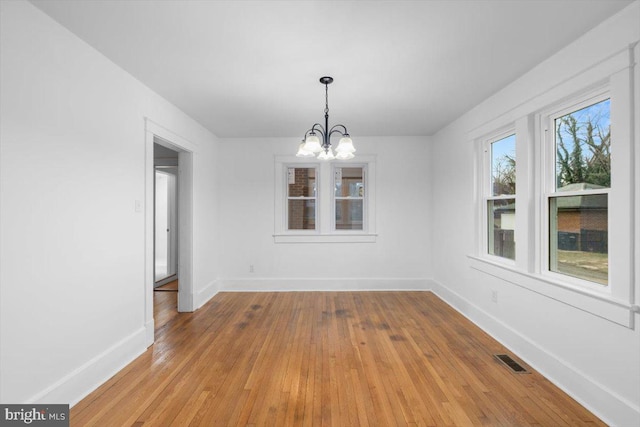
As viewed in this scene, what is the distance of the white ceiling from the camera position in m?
1.92

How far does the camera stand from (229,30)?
7.01 ft

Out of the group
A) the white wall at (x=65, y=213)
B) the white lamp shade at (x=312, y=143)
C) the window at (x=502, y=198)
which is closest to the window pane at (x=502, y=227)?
the window at (x=502, y=198)

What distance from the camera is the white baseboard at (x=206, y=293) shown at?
14.4ft

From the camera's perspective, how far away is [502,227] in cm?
343

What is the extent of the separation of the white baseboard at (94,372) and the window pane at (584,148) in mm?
4031

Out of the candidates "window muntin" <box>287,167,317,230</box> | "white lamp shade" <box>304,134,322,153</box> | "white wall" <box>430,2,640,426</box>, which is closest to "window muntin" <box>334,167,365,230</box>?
"window muntin" <box>287,167,317,230</box>

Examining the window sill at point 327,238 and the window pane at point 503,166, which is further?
the window sill at point 327,238

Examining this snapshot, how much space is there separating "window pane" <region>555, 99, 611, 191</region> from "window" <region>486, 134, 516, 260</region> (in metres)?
0.62

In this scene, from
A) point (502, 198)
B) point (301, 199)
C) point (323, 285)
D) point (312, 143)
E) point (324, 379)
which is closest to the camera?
point (324, 379)

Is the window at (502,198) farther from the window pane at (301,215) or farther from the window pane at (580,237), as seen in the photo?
the window pane at (301,215)

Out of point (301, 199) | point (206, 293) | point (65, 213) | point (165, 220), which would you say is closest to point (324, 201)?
point (301, 199)

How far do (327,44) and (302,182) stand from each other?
322 cm

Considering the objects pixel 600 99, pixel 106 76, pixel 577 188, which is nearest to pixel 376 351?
pixel 577 188

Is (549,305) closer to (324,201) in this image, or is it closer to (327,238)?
(327,238)
